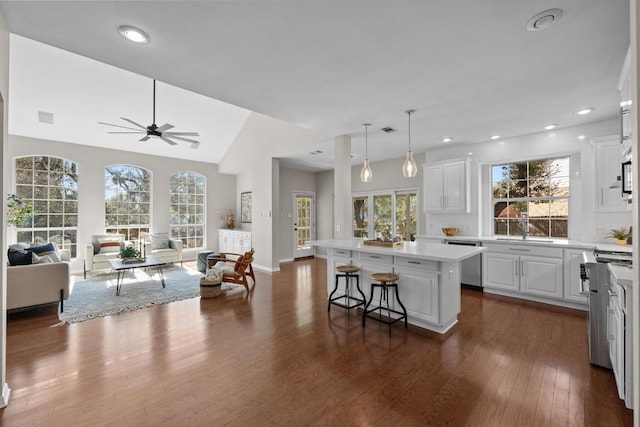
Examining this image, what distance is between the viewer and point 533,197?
15.5ft

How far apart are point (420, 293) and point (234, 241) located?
5.60 metres

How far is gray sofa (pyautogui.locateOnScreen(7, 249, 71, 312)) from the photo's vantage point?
344 cm

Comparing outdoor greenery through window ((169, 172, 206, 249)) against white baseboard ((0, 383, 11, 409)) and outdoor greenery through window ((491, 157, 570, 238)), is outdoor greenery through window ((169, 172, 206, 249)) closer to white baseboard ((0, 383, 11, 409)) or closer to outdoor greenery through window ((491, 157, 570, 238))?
A: white baseboard ((0, 383, 11, 409))

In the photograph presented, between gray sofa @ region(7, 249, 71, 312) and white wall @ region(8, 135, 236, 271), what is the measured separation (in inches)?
113

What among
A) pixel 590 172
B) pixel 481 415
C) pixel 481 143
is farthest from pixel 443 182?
pixel 481 415

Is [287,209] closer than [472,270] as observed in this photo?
No

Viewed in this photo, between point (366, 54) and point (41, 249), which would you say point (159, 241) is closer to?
point (41, 249)

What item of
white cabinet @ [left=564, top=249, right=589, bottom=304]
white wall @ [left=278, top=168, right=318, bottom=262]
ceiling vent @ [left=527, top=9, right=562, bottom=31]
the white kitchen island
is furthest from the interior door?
ceiling vent @ [left=527, top=9, right=562, bottom=31]

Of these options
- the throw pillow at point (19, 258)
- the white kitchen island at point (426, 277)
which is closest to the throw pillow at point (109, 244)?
the throw pillow at point (19, 258)

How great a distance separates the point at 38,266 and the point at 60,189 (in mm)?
3360

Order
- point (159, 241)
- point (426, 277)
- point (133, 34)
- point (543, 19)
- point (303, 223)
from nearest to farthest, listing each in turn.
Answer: point (543, 19) < point (133, 34) < point (426, 277) < point (159, 241) < point (303, 223)

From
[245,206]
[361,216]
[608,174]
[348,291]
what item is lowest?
[348,291]

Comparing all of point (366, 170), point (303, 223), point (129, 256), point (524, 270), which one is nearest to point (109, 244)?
point (129, 256)

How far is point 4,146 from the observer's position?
2.03m
